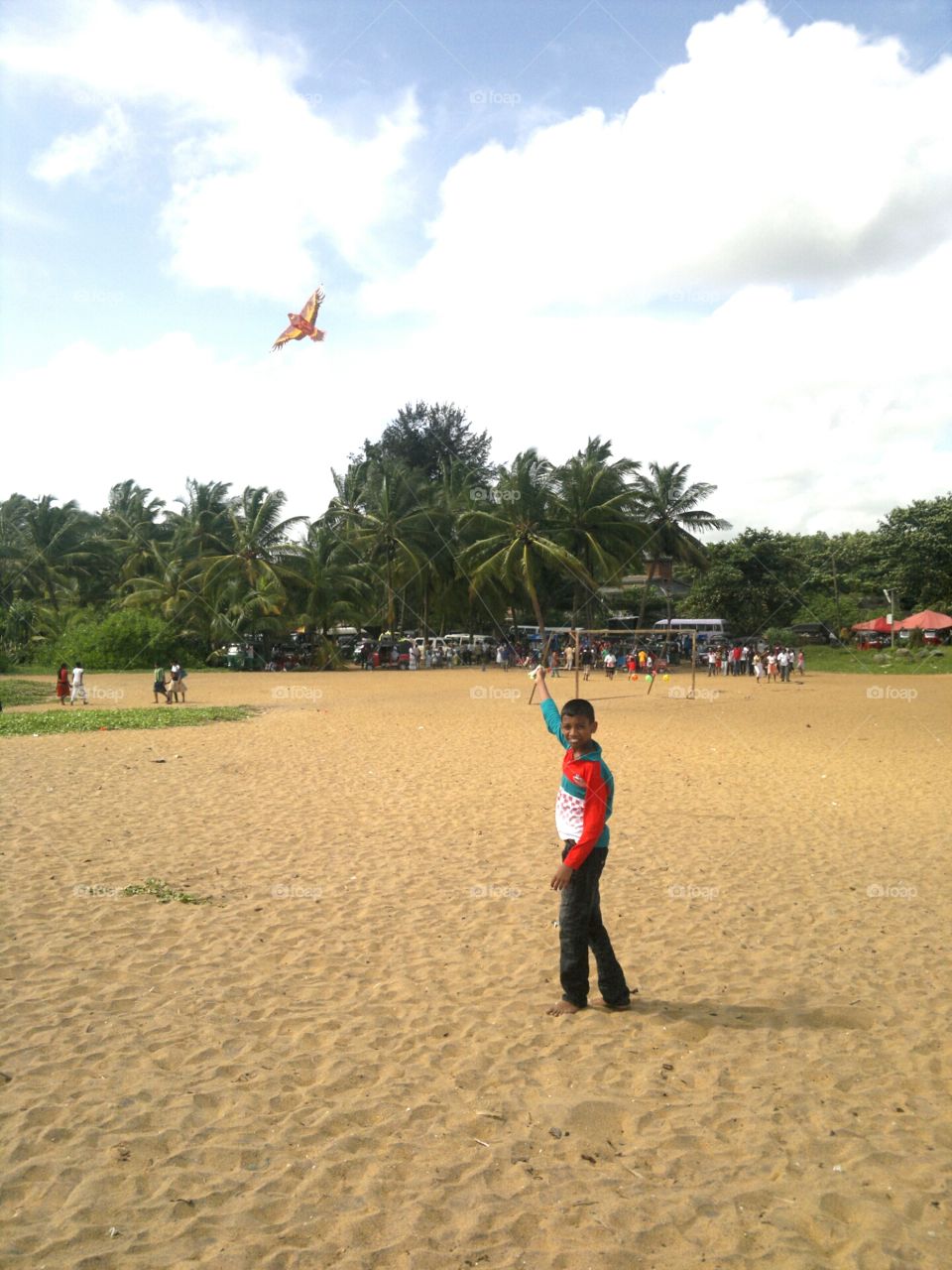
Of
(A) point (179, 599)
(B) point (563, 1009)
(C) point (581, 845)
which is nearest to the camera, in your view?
(C) point (581, 845)

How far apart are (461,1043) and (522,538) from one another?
38.6m

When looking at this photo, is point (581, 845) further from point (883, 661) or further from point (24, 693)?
point (883, 661)

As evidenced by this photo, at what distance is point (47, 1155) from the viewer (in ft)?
11.5

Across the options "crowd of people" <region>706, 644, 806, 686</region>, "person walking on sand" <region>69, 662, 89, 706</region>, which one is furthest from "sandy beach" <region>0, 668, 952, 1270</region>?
"crowd of people" <region>706, 644, 806, 686</region>

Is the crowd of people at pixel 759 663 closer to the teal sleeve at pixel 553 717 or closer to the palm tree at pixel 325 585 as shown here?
the palm tree at pixel 325 585

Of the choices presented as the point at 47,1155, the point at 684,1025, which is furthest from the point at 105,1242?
the point at 684,1025

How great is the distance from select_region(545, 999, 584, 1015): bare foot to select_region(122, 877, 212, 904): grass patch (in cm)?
300

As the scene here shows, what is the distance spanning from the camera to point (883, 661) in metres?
40.9

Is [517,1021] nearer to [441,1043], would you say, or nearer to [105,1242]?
[441,1043]

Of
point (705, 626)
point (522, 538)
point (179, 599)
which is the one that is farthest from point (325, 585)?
point (705, 626)

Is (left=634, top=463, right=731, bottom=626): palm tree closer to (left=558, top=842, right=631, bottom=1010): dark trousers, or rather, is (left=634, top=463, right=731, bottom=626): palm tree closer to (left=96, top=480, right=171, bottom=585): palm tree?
Result: (left=96, top=480, right=171, bottom=585): palm tree

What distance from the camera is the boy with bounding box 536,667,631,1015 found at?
4559 millimetres

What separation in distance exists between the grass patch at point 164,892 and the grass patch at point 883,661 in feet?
115

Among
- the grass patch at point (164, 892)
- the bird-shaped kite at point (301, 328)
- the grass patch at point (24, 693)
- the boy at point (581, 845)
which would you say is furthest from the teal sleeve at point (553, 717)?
the grass patch at point (24, 693)
